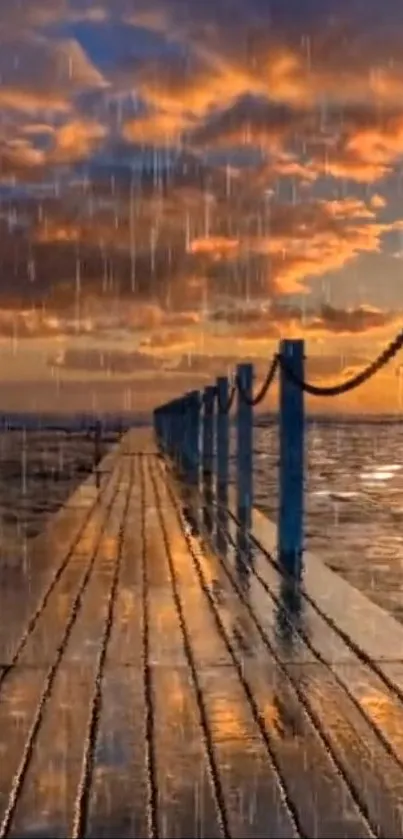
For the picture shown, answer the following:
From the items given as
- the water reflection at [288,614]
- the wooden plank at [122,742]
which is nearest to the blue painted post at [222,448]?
the water reflection at [288,614]

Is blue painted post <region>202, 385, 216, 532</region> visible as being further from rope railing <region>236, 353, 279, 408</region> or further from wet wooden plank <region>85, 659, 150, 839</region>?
wet wooden plank <region>85, 659, 150, 839</region>

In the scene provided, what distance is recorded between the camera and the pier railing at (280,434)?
731 centimetres

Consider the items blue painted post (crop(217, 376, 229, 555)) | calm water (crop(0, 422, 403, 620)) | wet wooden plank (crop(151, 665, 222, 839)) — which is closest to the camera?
wet wooden plank (crop(151, 665, 222, 839))

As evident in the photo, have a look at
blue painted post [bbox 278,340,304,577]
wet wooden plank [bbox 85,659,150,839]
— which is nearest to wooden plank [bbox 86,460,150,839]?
wet wooden plank [bbox 85,659,150,839]

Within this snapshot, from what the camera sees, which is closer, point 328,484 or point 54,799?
point 54,799

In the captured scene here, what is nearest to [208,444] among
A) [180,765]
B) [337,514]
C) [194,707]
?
[337,514]

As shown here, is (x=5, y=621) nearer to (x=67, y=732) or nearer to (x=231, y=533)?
(x=67, y=732)

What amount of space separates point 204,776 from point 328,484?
21.9 meters

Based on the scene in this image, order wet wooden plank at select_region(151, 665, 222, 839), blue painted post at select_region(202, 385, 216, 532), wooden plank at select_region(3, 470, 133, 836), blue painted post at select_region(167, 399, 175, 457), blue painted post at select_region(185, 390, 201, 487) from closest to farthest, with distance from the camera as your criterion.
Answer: wet wooden plank at select_region(151, 665, 222, 839)
wooden plank at select_region(3, 470, 133, 836)
blue painted post at select_region(202, 385, 216, 532)
blue painted post at select_region(185, 390, 201, 487)
blue painted post at select_region(167, 399, 175, 457)

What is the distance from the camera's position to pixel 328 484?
25.0 meters

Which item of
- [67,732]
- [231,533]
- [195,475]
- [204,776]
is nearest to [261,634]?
[67,732]

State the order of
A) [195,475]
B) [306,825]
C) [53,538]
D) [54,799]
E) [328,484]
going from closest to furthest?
[306,825] → [54,799] → [53,538] → [195,475] → [328,484]

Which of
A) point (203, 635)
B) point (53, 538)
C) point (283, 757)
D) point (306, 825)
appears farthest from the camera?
point (53, 538)

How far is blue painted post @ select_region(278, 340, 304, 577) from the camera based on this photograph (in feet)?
24.1
